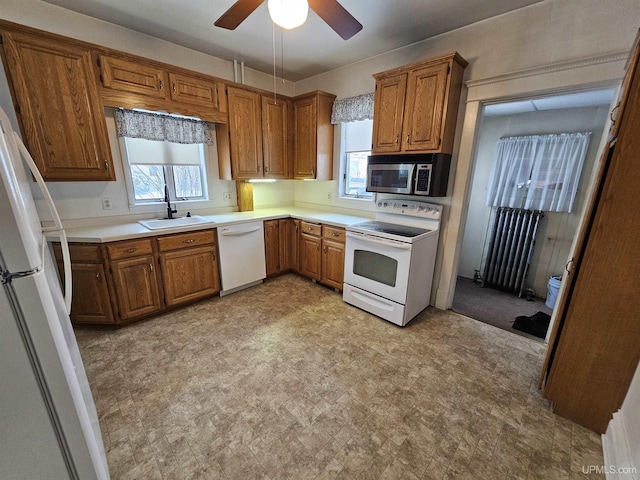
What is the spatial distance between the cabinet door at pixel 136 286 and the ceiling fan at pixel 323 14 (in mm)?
2070

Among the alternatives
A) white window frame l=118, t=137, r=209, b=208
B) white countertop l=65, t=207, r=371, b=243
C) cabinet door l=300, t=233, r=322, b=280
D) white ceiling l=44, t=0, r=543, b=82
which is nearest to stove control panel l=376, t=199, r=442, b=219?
white countertop l=65, t=207, r=371, b=243

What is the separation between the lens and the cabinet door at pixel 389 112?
8.26ft

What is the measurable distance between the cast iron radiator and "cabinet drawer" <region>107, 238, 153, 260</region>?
4.42 metres

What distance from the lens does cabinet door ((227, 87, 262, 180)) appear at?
9.96 feet

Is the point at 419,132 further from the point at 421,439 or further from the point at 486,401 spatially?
the point at 421,439

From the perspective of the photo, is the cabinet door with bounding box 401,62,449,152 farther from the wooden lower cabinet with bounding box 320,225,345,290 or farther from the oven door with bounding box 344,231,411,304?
the wooden lower cabinet with bounding box 320,225,345,290

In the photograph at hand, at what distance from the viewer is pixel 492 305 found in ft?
10.9

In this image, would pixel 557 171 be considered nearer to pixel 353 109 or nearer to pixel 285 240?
pixel 353 109

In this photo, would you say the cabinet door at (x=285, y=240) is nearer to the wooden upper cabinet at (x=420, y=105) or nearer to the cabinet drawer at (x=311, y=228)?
the cabinet drawer at (x=311, y=228)

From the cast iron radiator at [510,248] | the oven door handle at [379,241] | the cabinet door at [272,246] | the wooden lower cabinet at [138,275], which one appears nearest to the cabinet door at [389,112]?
the oven door handle at [379,241]

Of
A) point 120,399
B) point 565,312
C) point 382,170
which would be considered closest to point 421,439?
point 565,312

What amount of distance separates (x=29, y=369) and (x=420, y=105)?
9.65 feet

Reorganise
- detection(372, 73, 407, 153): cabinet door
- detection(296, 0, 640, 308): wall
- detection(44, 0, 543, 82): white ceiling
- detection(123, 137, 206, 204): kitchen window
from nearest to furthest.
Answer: detection(296, 0, 640, 308): wall → detection(44, 0, 543, 82): white ceiling → detection(372, 73, 407, 153): cabinet door → detection(123, 137, 206, 204): kitchen window

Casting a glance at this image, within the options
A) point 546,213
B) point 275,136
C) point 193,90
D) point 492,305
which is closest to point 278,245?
point 275,136
